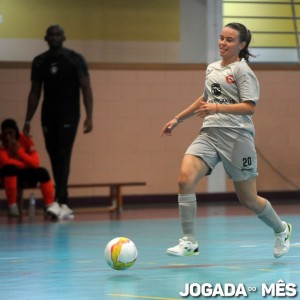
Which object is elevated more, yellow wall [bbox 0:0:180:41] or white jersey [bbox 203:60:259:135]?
yellow wall [bbox 0:0:180:41]

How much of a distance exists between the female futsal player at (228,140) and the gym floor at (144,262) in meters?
0.42

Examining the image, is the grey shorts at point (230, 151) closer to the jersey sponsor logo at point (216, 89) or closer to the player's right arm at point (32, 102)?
the jersey sponsor logo at point (216, 89)

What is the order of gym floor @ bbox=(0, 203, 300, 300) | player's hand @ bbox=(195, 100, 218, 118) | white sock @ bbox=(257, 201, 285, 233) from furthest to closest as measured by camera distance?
white sock @ bbox=(257, 201, 285, 233)
player's hand @ bbox=(195, 100, 218, 118)
gym floor @ bbox=(0, 203, 300, 300)

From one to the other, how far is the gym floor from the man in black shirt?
A: 0.78 meters

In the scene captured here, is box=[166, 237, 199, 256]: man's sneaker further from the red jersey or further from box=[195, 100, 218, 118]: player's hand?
the red jersey

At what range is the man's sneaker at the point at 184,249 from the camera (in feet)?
22.7

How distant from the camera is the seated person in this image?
12.7 m

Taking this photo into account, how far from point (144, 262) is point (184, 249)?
1.22ft

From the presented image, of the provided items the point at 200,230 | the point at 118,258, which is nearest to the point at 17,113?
the point at 200,230

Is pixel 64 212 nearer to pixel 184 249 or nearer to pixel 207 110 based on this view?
pixel 184 249

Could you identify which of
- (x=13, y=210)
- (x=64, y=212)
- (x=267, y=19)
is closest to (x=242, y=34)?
(x=64, y=212)

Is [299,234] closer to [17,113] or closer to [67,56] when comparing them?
[67,56]

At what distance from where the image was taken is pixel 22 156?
12891 millimetres

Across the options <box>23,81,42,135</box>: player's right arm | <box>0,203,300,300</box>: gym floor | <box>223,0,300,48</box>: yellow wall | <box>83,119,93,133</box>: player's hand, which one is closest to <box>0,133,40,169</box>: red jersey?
<box>23,81,42,135</box>: player's right arm
